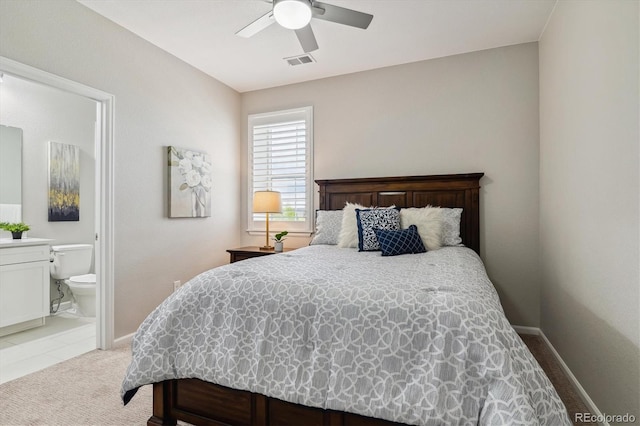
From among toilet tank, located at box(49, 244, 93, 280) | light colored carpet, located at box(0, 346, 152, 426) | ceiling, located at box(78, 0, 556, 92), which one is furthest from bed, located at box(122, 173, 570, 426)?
toilet tank, located at box(49, 244, 93, 280)

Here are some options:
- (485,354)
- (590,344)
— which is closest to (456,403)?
(485,354)

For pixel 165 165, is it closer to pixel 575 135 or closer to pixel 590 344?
pixel 575 135

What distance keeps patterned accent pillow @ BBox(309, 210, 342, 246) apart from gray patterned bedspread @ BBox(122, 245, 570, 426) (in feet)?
Answer: 4.60

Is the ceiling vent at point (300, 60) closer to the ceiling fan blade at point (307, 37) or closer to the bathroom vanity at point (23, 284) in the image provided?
the ceiling fan blade at point (307, 37)

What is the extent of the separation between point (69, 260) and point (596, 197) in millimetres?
4848

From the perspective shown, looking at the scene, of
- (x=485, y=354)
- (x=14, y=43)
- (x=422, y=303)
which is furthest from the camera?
(x=14, y=43)

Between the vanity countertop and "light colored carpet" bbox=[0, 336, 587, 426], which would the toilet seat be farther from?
"light colored carpet" bbox=[0, 336, 587, 426]

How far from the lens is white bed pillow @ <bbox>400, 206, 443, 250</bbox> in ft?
9.20

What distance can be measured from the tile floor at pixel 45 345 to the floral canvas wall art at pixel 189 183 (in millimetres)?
1367

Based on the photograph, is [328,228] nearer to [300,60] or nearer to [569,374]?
[300,60]

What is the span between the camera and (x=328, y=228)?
334cm

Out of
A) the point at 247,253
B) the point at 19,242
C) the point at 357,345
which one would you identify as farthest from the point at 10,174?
A: the point at 357,345

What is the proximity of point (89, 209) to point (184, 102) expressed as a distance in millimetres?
2102

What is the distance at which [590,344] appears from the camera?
1.91 m
